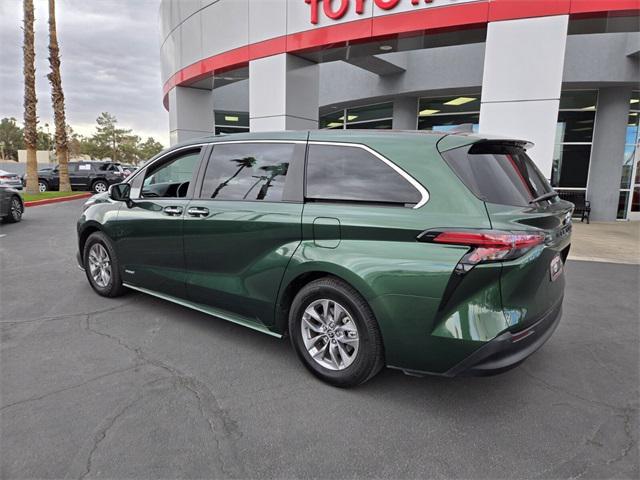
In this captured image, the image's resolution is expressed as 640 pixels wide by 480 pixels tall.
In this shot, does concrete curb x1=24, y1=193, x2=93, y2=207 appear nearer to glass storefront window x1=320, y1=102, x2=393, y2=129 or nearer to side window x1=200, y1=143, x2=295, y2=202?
glass storefront window x1=320, y1=102, x2=393, y2=129

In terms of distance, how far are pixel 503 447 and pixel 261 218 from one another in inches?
87.4

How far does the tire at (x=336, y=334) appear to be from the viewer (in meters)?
2.77

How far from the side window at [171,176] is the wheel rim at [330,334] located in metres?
1.86

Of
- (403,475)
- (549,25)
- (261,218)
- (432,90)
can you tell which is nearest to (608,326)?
(403,475)

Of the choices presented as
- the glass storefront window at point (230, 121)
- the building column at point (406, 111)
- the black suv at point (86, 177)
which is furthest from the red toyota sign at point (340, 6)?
the black suv at point (86, 177)

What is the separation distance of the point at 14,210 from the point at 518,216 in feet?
38.5

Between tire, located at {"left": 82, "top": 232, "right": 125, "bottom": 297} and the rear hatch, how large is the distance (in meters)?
3.79

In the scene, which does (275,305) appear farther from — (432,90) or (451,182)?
(432,90)

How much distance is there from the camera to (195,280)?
3818 mm

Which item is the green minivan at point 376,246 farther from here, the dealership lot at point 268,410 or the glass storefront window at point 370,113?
the glass storefront window at point 370,113

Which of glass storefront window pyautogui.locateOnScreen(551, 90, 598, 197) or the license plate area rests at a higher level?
glass storefront window pyautogui.locateOnScreen(551, 90, 598, 197)

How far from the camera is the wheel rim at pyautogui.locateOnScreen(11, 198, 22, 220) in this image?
10.2 m

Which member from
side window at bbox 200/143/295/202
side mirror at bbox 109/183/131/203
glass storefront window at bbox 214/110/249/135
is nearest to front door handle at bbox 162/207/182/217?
side window at bbox 200/143/295/202

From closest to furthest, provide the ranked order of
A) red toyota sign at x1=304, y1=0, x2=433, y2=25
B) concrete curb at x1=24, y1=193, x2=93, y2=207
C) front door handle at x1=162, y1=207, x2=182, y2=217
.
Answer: front door handle at x1=162, y1=207, x2=182, y2=217 < red toyota sign at x1=304, y1=0, x2=433, y2=25 < concrete curb at x1=24, y1=193, x2=93, y2=207
